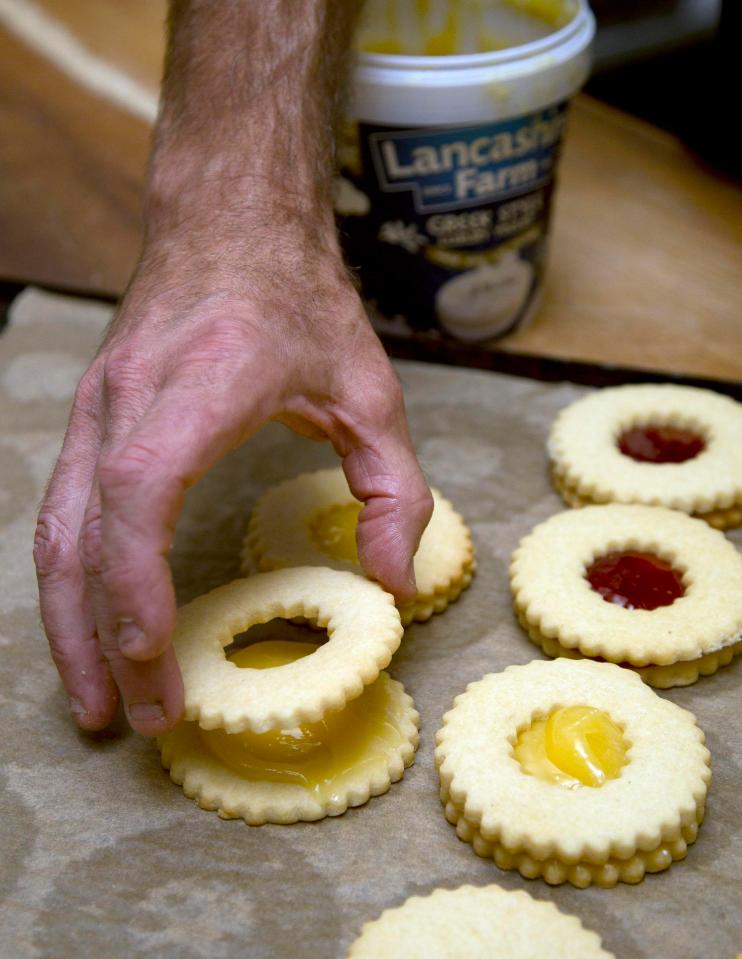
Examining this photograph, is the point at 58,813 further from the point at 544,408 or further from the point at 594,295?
the point at 594,295

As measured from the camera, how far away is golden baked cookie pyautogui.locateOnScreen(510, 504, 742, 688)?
1.55m

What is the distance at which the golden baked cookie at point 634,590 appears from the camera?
1.55 metres

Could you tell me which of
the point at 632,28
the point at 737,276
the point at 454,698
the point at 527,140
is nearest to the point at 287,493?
the point at 454,698

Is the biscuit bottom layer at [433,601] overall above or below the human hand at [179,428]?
below

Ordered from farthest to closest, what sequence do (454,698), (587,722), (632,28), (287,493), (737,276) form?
(632,28) → (737,276) → (287,493) → (454,698) → (587,722)

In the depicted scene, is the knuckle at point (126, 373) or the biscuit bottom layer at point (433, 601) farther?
the biscuit bottom layer at point (433, 601)

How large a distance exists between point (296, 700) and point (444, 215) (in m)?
1.13

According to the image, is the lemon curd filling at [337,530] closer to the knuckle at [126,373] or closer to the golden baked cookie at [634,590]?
the golden baked cookie at [634,590]

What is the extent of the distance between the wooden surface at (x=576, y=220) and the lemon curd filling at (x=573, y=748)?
959 millimetres

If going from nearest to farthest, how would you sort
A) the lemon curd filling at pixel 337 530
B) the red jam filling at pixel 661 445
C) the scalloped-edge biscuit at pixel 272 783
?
the scalloped-edge biscuit at pixel 272 783 < the lemon curd filling at pixel 337 530 < the red jam filling at pixel 661 445

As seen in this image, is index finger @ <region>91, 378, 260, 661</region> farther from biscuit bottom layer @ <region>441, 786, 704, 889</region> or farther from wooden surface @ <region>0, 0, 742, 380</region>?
wooden surface @ <region>0, 0, 742, 380</region>

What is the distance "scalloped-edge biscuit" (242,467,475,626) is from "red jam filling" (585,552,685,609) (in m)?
0.20

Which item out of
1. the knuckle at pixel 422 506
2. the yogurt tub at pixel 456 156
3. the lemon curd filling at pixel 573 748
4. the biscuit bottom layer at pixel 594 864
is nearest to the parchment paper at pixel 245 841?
the biscuit bottom layer at pixel 594 864

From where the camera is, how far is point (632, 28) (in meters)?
3.07
